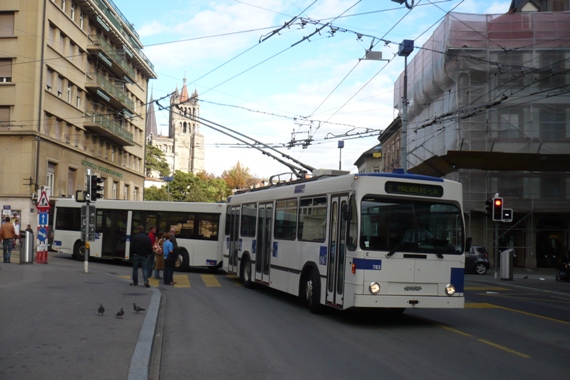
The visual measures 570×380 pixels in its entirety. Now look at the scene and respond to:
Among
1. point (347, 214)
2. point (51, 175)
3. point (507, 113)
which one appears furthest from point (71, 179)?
point (347, 214)

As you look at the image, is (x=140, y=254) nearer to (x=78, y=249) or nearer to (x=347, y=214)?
(x=347, y=214)

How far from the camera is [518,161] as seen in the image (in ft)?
107

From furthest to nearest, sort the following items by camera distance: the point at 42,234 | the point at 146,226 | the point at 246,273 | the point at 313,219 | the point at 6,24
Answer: the point at 6,24
the point at 146,226
the point at 42,234
the point at 246,273
the point at 313,219

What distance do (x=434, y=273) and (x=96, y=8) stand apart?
4308 centimetres

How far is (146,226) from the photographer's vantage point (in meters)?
26.6

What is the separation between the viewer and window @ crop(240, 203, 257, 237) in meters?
18.5

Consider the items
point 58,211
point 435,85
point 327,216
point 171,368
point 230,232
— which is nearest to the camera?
point 171,368

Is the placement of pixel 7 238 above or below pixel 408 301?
above

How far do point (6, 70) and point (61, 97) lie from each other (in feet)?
14.6

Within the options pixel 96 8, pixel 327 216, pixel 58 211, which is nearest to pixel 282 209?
pixel 327 216

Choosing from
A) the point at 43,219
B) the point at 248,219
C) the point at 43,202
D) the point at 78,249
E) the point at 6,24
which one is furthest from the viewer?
the point at 6,24

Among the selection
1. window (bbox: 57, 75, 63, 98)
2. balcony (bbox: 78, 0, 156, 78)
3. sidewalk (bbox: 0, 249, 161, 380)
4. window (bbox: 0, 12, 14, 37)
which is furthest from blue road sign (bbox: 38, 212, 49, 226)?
balcony (bbox: 78, 0, 156, 78)

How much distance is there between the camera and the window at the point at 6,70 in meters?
39.6

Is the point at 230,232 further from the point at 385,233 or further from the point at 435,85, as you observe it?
the point at 435,85
